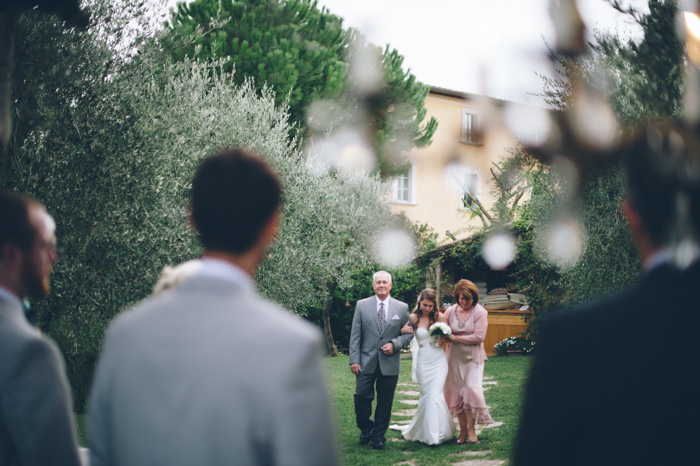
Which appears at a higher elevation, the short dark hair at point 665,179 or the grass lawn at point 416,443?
the short dark hair at point 665,179

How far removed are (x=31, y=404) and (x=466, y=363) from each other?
7073mm

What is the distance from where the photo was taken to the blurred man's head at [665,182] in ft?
4.68

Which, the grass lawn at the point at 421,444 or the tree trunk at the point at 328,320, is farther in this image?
the tree trunk at the point at 328,320

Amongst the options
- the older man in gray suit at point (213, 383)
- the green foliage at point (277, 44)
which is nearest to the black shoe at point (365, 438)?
the older man in gray suit at point (213, 383)

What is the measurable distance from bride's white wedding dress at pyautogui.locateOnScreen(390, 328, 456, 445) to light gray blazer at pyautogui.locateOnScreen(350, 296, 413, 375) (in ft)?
1.23

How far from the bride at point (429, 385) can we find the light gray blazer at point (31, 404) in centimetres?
660

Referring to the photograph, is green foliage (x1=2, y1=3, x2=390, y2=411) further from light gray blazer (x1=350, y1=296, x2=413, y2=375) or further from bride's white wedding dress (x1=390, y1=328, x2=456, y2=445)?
bride's white wedding dress (x1=390, y1=328, x2=456, y2=445)

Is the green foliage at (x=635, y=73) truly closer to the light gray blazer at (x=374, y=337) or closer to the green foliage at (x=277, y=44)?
the light gray blazer at (x=374, y=337)

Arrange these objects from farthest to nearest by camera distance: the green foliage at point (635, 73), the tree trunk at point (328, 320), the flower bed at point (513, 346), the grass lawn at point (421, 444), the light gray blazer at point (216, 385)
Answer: the tree trunk at point (328, 320)
the flower bed at point (513, 346)
the grass lawn at point (421, 444)
the green foliage at point (635, 73)
the light gray blazer at point (216, 385)

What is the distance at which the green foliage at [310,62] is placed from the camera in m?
19.4

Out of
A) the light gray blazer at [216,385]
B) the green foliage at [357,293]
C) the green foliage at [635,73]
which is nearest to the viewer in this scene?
the light gray blazer at [216,385]

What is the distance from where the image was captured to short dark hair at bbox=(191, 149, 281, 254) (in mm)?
1607

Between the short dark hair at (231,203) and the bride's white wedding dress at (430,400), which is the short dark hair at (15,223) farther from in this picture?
the bride's white wedding dress at (430,400)

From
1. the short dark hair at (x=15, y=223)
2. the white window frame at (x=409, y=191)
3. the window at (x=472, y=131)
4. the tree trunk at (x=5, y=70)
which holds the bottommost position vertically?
the short dark hair at (x=15, y=223)
